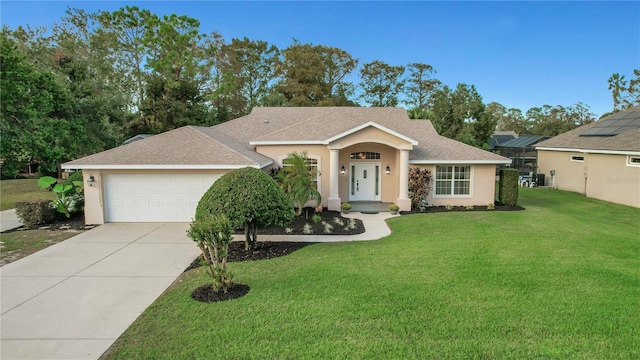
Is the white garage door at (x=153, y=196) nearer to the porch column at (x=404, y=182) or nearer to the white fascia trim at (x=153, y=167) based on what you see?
the white fascia trim at (x=153, y=167)

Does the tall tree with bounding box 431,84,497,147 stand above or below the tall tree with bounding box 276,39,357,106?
below

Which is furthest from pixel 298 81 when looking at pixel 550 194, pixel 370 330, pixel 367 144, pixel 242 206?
pixel 370 330

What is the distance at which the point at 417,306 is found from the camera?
649 cm

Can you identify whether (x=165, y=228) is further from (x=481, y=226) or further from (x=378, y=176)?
(x=481, y=226)

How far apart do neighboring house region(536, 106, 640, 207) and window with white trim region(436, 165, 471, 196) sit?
25.1 ft

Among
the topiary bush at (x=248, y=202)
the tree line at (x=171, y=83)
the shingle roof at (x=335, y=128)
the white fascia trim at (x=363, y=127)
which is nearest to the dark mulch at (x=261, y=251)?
the topiary bush at (x=248, y=202)

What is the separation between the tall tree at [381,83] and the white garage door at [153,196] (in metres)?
31.6

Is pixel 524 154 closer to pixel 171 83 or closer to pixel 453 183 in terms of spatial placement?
pixel 453 183

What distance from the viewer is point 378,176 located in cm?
1791

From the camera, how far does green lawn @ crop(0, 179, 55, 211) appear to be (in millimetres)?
19812

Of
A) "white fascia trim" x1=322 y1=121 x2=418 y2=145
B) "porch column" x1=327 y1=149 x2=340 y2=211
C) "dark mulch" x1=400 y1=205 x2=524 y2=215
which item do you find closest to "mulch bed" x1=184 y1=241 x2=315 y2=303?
"porch column" x1=327 y1=149 x2=340 y2=211

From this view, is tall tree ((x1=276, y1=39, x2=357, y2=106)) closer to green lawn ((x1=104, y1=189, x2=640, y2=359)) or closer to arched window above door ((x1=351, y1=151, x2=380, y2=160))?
arched window above door ((x1=351, y1=151, x2=380, y2=160))

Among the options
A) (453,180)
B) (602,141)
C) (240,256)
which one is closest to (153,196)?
(240,256)

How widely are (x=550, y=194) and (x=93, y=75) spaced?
32345 millimetres
